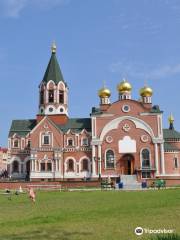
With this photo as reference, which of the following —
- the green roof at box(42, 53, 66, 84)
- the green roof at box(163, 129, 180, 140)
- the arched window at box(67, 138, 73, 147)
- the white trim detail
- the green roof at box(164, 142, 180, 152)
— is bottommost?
the green roof at box(164, 142, 180, 152)

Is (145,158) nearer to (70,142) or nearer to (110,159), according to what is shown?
(110,159)

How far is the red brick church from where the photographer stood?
5203 cm

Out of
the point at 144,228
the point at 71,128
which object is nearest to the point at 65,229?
the point at 144,228

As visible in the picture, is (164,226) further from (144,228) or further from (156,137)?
(156,137)

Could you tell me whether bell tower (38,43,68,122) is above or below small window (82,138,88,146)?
above

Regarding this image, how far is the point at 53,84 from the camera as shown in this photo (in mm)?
58250

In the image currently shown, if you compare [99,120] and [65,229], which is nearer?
Result: [65,229]

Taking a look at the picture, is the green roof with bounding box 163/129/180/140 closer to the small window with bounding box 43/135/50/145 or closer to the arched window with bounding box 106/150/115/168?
the arched window with bounding box 106/150/115/168

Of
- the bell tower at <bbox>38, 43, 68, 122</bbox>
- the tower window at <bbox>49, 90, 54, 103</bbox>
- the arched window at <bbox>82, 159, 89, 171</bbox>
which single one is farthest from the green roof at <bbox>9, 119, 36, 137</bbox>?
the arched window at <bbox>82, 159, 89, 171</bbox>

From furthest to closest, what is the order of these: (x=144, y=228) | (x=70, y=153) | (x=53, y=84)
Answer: (x=53, y=84) → (x=70, y=153) → (x=144, y=228)

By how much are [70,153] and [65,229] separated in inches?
1761

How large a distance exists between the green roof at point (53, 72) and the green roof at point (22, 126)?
277 inches

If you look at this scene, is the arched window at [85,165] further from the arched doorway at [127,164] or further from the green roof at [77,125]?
the arched doorway at [127,164]

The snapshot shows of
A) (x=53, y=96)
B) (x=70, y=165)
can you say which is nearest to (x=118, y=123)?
(x=70, y=165)
